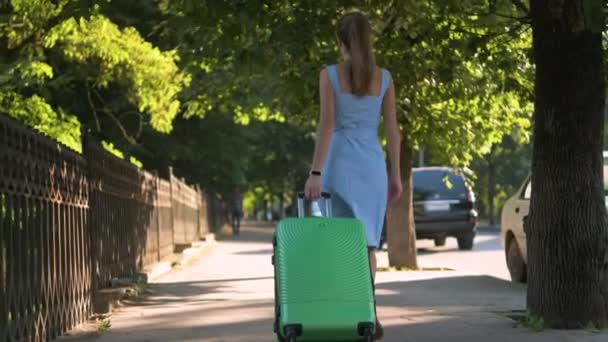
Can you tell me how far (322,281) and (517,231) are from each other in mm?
8186

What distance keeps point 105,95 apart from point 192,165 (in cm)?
1164

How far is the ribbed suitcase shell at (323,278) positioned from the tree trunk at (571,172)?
2.65m

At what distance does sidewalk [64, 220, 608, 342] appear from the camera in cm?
749

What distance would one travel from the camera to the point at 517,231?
42.1ft

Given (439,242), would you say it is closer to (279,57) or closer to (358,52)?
(279,57)

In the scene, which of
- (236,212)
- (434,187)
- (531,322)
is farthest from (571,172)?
(236,212)

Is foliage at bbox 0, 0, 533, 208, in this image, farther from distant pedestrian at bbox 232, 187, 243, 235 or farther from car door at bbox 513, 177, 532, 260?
distant pedestrian at bbox 232, 187, 243, 235

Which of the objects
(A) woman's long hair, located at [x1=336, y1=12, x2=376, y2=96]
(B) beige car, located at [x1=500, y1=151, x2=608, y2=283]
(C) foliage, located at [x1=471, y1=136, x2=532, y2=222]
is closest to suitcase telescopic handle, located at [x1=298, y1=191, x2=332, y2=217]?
(A) woman's long hair, located at [x1=336, y1=12, x2=376, y2=96]

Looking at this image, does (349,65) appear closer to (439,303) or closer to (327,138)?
(327,138)

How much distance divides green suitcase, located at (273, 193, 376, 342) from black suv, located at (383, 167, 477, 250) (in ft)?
60.2

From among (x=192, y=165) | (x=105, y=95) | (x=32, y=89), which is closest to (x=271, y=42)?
(x=32, y=89)

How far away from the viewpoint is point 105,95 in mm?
27031

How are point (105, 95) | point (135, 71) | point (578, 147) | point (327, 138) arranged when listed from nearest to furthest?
point (327, 138) < point (578, 147) < point (135, 71) < point (105, 95)

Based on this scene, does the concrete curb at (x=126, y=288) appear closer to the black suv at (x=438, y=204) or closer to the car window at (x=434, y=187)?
the black suv at (x=438, y=204)
